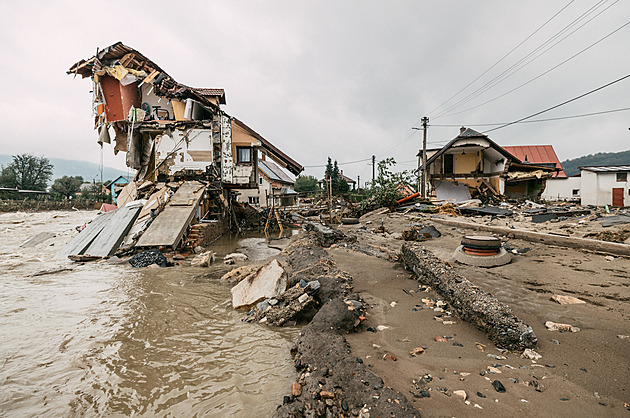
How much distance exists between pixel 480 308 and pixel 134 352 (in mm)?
4350

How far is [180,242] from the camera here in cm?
965

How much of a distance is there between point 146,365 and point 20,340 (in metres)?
2.09

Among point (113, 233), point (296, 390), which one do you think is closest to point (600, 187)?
point (296, 390)

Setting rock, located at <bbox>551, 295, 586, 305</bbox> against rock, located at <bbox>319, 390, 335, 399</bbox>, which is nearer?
rock, located at <bbox>319, 390, 335, 399</bbox>

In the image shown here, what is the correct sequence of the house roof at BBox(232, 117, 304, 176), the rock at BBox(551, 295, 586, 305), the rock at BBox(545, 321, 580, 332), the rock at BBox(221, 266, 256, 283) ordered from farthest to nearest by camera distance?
the house roof at BBox(232, 117, 304, 176) → the rock at BBox(221, 266, 256, 283) → the rock at BBox(551, 295, 586, 305) → the rock at BBox(545, 321, 580, 332)

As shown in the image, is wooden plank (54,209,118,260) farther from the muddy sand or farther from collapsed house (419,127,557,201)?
collapsed house (419,127,557,201)

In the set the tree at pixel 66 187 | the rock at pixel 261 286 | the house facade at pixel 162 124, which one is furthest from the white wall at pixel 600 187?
the tree at pixel 66 187

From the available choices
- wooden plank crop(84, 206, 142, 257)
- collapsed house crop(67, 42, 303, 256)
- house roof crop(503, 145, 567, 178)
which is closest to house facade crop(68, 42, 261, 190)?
collapsed house crop(67, 42, 303, 256)

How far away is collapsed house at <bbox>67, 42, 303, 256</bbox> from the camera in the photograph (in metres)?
14.5

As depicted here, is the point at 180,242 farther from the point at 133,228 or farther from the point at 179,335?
the point at 179,335

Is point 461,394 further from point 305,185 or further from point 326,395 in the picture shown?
point 305,185

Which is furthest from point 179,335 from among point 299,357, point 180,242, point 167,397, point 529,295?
point 180,242

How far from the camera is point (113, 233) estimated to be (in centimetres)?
959

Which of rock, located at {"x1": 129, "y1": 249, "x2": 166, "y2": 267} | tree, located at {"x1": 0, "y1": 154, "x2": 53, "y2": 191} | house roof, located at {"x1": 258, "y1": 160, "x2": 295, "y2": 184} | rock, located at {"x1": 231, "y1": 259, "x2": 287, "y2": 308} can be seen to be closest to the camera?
rock, located at {"x1": 231, "y1": 259, "x2": 287, "y2": 308}
